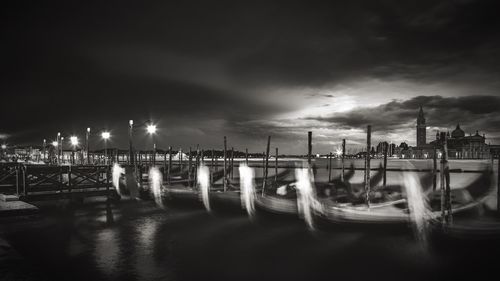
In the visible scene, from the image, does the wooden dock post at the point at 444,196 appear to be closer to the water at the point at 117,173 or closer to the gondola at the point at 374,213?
Result: the gondola at the point at 374,213

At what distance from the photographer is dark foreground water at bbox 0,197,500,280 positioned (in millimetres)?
10141

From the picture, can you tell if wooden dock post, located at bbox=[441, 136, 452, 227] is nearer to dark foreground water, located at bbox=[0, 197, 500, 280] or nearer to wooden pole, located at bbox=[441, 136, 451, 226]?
wooden pole, located at bbox=[441, 136, 451, 226]

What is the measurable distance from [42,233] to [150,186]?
39.0 feet

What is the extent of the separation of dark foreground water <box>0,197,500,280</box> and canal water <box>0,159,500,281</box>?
0.11 feet

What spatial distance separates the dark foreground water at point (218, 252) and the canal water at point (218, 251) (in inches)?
1.3

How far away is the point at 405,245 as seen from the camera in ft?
46.5

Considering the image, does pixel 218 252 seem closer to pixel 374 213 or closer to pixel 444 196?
pixel 374 213

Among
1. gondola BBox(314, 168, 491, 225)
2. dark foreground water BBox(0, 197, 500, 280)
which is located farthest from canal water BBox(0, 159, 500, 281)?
gondola BBox(314, 168, 491, 225)

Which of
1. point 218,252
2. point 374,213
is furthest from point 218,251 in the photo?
point 374,213

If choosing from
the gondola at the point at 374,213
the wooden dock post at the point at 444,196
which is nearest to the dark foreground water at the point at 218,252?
the gondola at the point at 374,213

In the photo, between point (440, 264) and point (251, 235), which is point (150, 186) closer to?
point (251, 235)

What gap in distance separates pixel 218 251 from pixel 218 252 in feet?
0.41

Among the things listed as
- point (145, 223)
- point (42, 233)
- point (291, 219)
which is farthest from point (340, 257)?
point (42, 233)

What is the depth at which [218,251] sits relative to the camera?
41.0 feet
